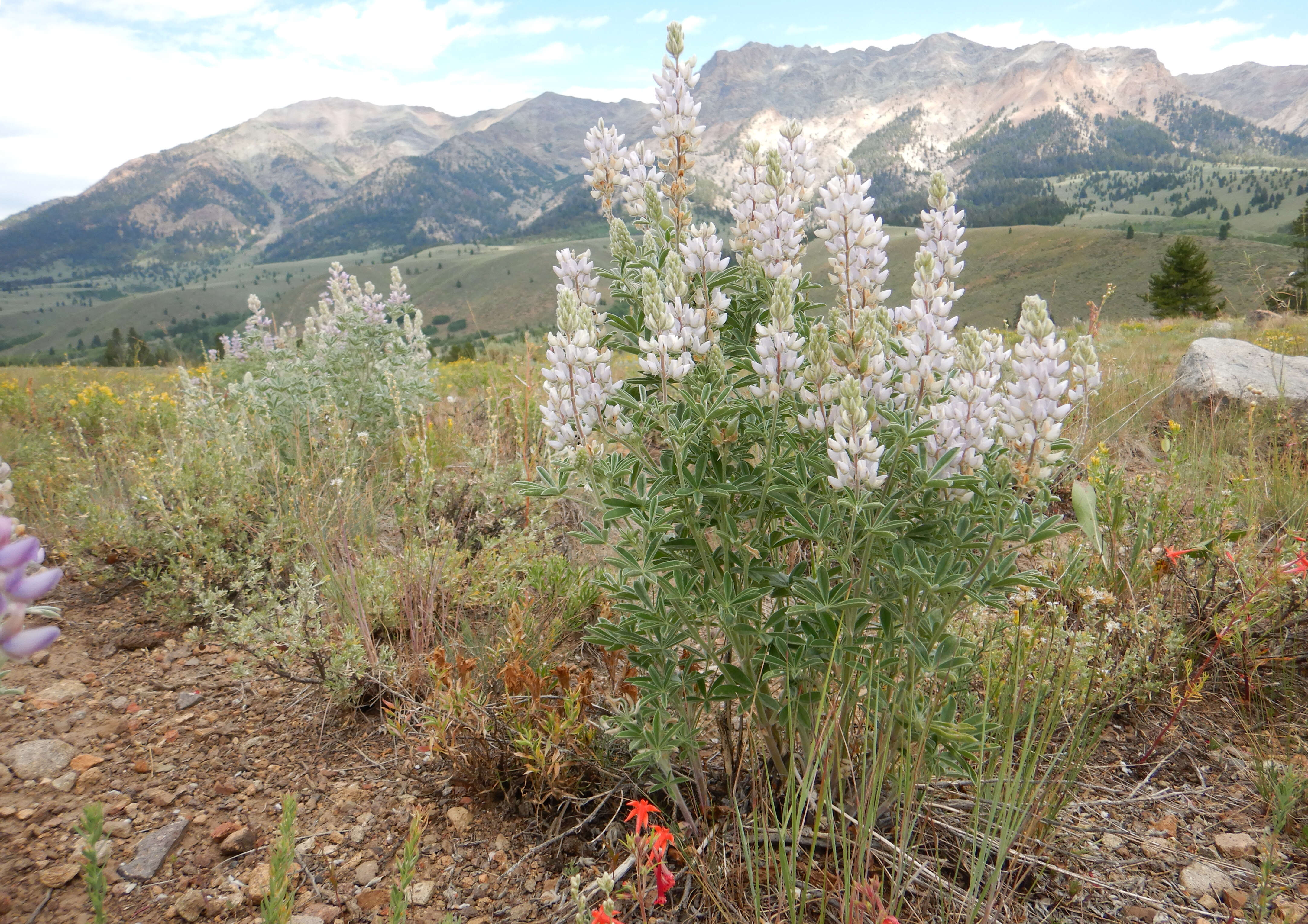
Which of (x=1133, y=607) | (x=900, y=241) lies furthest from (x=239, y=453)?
(x=900, y=241)

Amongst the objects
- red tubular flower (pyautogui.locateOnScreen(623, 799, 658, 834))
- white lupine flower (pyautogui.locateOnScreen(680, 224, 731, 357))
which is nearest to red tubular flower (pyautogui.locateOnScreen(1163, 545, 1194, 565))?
white lupine flower (pyautogui.locateOnScreen(680, 224, 731, 357))

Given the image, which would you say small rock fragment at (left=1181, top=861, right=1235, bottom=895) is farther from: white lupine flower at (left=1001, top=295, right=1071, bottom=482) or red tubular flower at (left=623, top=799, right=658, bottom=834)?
red tubular flower at (left=623, top=799, right=658, bottom=834)

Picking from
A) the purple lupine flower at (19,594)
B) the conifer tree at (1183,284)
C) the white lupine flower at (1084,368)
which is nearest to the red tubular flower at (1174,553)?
the white lupine flower at (1084,368)

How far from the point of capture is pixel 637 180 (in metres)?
2.40

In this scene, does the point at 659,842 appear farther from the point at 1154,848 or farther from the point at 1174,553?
the point at 1174,553

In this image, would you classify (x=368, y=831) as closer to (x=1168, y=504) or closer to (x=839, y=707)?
(x=839, y=707)

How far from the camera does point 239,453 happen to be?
4930 millimetres

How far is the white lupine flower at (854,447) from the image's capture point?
5.19 feet

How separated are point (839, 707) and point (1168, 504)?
248cm

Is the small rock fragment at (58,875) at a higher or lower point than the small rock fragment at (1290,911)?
higher

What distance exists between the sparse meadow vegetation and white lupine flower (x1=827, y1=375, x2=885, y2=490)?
11mm

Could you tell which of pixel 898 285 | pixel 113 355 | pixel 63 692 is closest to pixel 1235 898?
pixel 63 692

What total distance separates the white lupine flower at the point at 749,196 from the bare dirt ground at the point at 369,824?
1.94m

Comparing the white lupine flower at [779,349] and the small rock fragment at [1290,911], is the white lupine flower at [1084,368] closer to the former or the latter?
the white lupine flower at [779,349]
